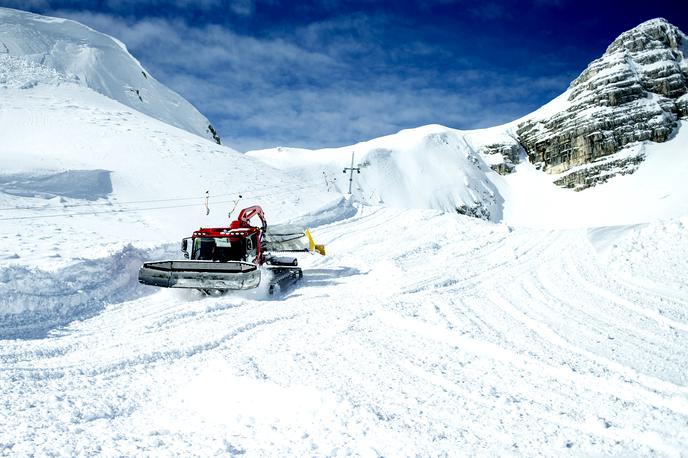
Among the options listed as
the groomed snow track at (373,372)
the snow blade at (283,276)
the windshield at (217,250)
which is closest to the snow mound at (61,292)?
the groomed snow track at (373,372)

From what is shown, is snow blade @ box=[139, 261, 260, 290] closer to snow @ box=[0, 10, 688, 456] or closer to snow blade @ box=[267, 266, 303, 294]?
snow @ box=[0, 10, 688, 456]

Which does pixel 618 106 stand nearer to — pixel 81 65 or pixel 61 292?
pixel 81 65

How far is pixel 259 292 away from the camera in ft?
29.5

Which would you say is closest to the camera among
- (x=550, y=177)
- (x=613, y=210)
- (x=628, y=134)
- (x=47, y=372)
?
(x=47, y=372)

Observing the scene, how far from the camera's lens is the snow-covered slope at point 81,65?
121 ft

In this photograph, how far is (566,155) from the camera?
88.2m

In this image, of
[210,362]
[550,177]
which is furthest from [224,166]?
[550,177]

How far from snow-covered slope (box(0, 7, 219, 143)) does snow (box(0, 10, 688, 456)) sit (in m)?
25.3

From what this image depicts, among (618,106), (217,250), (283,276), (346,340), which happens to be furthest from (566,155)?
(346,340)

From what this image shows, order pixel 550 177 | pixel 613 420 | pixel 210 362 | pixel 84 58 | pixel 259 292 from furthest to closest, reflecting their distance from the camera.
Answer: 1. pixel 550 177
2. pixel 84 58
3. pixel 259 292
4. pixel 210 362
5. pixel 613 420

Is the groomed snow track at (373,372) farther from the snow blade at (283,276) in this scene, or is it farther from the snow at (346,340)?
the snow blade at (283,276)

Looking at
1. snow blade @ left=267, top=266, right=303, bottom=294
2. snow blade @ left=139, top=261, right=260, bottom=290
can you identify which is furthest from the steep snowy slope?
snow blade @ left=267, top=266, right=303, bottom=294

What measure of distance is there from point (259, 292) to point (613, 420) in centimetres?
682

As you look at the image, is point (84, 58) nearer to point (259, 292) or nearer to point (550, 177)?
point (259, 292)
